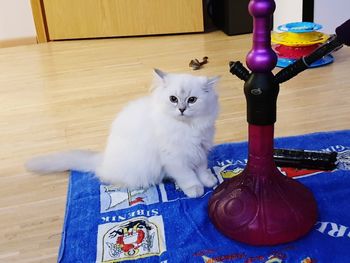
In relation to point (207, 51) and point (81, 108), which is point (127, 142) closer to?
point (81, 108)

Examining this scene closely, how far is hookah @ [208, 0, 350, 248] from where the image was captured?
1012 mm

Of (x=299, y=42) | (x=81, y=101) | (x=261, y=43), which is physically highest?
(x=261, y=43)

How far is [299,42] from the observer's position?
7.75 ft

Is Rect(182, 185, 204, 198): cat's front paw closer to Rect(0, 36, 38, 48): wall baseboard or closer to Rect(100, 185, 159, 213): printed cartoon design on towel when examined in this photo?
Rect(100, 185, 159, 213): printed cartoon design on towel

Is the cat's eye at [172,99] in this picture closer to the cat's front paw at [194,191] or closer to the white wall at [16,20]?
the cat's front paw at [194,191]

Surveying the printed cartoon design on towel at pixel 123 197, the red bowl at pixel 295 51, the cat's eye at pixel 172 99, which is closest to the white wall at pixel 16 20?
the red bowl at pixel 295 51

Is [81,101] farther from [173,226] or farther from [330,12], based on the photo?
[330,12]

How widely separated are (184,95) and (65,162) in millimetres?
496

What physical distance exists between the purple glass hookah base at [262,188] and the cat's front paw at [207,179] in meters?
0.18

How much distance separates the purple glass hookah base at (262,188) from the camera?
3.34 ft

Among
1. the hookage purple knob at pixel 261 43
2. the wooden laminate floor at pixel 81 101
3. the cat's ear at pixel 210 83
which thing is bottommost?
the wooden laminate floor at pixel 81 101

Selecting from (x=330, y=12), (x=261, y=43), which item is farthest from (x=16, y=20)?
(x=261, y=43)

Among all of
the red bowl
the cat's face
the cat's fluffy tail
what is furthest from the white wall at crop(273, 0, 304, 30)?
the cat's fluffy tail

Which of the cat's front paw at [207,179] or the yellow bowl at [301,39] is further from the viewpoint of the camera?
the yellow bowl at [301,39]
